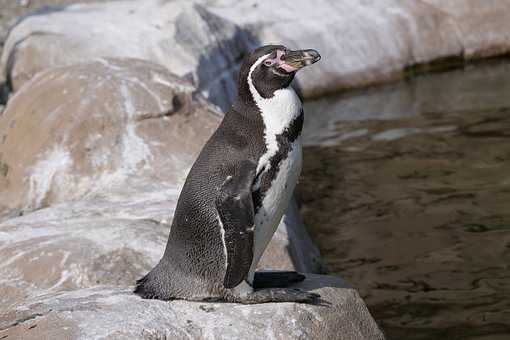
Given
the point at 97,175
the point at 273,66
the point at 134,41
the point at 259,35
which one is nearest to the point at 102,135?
the point at 97,175

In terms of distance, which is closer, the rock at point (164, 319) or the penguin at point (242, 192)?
the rock at point (164, 319)

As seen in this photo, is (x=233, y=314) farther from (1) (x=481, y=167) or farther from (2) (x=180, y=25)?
(2) (x=180, y=25)

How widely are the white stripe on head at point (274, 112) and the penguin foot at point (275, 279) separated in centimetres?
56

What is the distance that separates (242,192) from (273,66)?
53 centimetres

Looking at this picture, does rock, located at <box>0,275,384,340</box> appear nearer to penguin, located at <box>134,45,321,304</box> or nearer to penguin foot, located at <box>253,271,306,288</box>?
penguin, located at <box>134,45,321,304</box>

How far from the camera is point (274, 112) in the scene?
4.22 metres

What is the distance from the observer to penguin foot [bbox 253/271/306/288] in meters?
4.46

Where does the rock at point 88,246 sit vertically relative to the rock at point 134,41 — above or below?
above

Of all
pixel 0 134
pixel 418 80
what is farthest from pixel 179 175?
pixel 418 80

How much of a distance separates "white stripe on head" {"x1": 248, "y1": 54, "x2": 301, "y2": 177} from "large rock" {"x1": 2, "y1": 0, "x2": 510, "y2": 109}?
503cm

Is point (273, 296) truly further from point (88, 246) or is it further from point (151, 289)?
point (88, 246)

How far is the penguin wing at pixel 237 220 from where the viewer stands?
13.4 feet

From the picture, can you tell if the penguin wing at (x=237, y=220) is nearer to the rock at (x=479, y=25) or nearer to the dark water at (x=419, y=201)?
the dark water at (x=419, y=201)

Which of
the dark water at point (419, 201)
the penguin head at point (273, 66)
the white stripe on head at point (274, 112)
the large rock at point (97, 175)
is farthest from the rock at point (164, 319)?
the dark water at point (419, 201)
